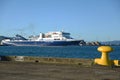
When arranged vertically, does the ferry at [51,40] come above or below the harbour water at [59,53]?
above

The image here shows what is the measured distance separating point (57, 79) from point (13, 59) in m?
6.66

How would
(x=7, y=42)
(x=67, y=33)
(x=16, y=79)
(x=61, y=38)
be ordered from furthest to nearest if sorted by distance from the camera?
1. (x=7, y=42)
2. (x=67, y=33)
3. (x=61, y=38)
4. (x=16, y=79)

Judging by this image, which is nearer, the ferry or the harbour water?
the harbour water

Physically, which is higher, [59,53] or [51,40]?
[51,40]

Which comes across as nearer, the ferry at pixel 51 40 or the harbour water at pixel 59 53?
the harbour water at pixel 59 53

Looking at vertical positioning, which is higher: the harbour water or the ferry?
the ferry

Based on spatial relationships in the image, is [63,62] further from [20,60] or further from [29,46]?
[29,46]

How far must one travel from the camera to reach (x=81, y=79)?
7465 millimetres

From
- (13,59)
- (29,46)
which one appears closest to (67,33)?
(29,46)

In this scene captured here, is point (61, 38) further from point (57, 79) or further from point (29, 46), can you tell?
point (57, 79)

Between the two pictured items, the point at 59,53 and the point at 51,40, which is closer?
the point at 59,53

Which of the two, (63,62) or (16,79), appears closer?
(16,79)

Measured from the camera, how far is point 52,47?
393ft

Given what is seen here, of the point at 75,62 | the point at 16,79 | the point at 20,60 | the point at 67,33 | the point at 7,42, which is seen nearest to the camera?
the point at 16,79
